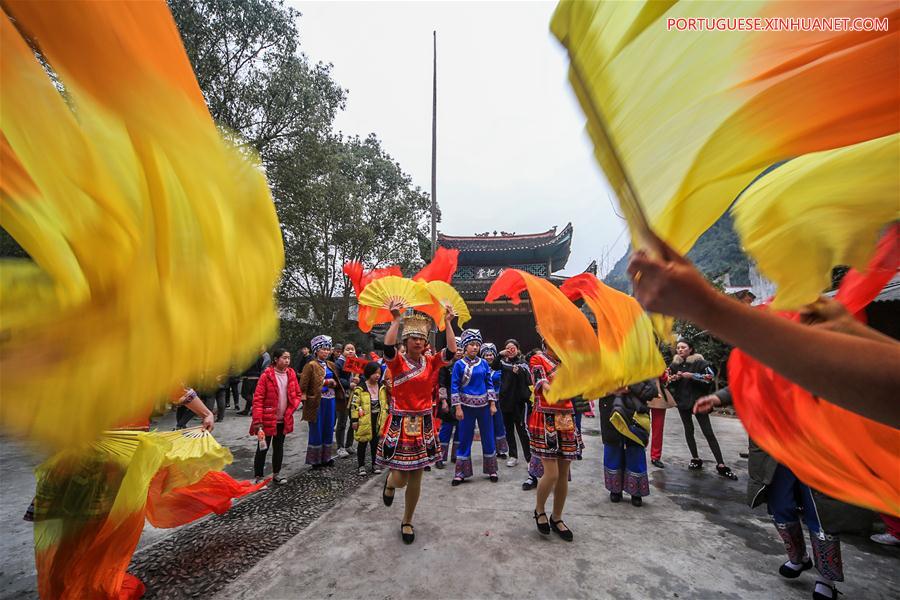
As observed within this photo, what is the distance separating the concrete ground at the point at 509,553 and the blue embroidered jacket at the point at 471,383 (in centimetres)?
114

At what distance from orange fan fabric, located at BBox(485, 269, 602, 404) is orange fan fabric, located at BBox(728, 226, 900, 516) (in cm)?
65

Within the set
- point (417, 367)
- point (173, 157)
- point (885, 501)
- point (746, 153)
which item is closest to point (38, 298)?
point (173, 157)

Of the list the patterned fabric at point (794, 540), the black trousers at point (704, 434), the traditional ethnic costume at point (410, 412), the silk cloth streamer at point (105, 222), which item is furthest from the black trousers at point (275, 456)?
the black trousers at point (704, 434)

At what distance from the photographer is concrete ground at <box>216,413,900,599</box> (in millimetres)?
2729

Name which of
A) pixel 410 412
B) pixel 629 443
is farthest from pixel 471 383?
pixel 629 443

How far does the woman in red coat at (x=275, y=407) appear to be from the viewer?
4.65 metres

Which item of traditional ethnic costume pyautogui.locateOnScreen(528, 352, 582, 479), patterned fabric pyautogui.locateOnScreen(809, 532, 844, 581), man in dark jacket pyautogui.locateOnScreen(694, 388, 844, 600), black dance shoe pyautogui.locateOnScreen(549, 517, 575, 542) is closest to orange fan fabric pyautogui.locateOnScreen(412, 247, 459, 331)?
traditional ethnic costume pyautogui.locateOnScreen(528, 352, 582, 479)

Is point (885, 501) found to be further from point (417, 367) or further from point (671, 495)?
point (671, 495)

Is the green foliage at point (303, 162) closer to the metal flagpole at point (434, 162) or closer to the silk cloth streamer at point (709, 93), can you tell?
the metal flagpole at point (434, 162)

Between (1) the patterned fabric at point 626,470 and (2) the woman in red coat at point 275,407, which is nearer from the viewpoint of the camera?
(1) the patterned fabric at point 626,470

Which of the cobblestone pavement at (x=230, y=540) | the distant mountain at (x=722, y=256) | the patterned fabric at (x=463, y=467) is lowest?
the cobblestone pavement at (x=230, y=540)

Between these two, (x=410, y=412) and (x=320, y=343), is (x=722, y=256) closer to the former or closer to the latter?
(x=320, y=343)

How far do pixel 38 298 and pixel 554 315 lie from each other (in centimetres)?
209

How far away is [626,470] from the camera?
175 inches
